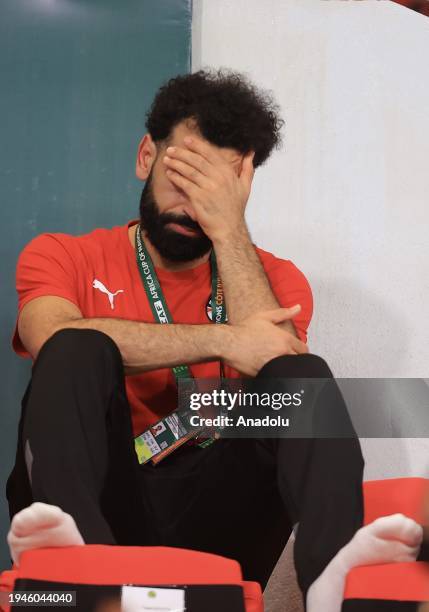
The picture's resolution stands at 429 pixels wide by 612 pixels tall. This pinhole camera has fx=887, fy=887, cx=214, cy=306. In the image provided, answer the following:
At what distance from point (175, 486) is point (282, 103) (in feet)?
3.80

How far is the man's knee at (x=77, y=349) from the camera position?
1145mm

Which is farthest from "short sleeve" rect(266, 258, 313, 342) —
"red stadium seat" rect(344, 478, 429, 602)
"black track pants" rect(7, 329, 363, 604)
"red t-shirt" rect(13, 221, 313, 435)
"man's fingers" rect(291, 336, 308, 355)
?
"red stadium seat" rect(344, 478, 429, 602)

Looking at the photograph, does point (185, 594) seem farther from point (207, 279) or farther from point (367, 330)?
point (367, 330)

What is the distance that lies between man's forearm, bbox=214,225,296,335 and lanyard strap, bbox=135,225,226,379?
111 millimetres

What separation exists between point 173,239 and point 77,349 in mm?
553

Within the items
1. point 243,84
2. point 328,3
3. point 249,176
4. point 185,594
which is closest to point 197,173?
point 249,176

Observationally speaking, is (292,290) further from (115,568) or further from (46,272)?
(115,568)

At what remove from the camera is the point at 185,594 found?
93 centimetres

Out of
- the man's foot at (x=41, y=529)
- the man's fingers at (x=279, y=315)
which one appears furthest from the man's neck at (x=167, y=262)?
the man's foot at (x=41, y=529)

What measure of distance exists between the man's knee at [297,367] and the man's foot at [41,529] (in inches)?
15.3

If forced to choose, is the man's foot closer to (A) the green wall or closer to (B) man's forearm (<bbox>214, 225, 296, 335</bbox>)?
(B) man's forearm (<bbox>214, 225, 296, 335</bbox>)

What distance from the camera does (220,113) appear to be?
177cm

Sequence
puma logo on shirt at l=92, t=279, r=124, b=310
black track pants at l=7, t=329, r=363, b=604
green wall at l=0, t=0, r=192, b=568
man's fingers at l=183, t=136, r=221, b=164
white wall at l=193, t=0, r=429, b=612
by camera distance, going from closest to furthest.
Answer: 1. black track pants at l=7, t=329, r=363, b=604
2. puma logo on shirt at l=92, t=279, r=124, b=310
3. man's fingers at l=183, t=136, r=221, b=164
4. white wall at l=193, t=0, r=429, b=612
5. green wall at l=0, t=0, r=192, b=568

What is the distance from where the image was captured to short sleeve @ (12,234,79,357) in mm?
1506
